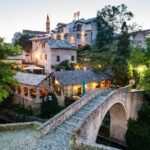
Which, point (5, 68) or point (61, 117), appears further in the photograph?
Result: point (61, 117)

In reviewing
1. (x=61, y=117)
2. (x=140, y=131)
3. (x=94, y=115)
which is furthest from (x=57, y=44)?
(x=61, y=117)

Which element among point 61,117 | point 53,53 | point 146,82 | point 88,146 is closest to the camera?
point 88,146

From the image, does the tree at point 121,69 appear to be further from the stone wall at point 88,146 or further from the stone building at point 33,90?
the stone wall at point 88,146

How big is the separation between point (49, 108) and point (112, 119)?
26.4 ft

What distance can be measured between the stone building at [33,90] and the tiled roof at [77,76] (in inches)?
73.8

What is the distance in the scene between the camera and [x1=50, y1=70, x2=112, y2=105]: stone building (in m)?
32.3

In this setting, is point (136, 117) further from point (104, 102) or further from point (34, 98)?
point (34, 98)

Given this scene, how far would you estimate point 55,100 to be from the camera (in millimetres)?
31031

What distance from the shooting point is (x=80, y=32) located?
54688 millimetres

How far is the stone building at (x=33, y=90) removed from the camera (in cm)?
3225

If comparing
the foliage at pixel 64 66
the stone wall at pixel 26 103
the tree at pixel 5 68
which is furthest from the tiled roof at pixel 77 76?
the tree at pixel 5 68

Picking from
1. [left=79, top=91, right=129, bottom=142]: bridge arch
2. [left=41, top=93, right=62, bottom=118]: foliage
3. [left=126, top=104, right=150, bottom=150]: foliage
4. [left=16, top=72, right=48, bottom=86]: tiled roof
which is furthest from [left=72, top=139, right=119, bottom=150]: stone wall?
[left=16, top=72, right=48, bottom=86]: tiled roof

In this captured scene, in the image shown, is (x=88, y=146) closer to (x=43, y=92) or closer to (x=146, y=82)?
(x=146, y=82)

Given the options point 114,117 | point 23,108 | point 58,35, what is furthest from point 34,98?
point 58,35
